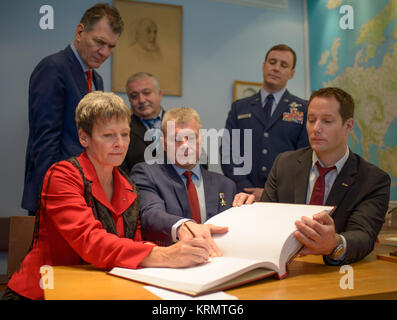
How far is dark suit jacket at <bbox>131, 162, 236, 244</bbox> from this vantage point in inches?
60.7

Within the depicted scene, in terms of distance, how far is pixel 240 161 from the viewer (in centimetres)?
297

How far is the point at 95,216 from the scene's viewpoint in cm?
137

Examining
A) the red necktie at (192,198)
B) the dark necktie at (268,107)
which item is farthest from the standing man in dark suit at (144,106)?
the red necktie at (192,198)

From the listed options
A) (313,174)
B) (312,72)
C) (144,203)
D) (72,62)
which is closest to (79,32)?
(72,62)

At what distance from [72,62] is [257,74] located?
2.85 meters

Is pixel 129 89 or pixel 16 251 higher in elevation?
pixel 129 89

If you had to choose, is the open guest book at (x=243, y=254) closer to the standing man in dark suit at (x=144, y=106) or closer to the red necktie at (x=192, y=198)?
the red necktie at (x=192, y=198)

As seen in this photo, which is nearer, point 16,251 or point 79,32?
point 16,251

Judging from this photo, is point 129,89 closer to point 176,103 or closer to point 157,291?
point 176,103

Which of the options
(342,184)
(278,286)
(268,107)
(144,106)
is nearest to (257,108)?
(268,107)

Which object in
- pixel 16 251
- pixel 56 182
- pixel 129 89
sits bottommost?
pixel 16 251

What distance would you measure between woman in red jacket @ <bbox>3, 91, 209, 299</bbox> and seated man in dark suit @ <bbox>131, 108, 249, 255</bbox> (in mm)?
196

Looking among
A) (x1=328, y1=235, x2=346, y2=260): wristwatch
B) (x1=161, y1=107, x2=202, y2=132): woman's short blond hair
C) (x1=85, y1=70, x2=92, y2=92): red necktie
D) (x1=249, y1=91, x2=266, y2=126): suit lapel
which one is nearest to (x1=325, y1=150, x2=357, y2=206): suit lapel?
(x1=328, y1=235, x2=346, y2=260): wristwatch

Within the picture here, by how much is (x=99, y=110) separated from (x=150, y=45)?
295cm
